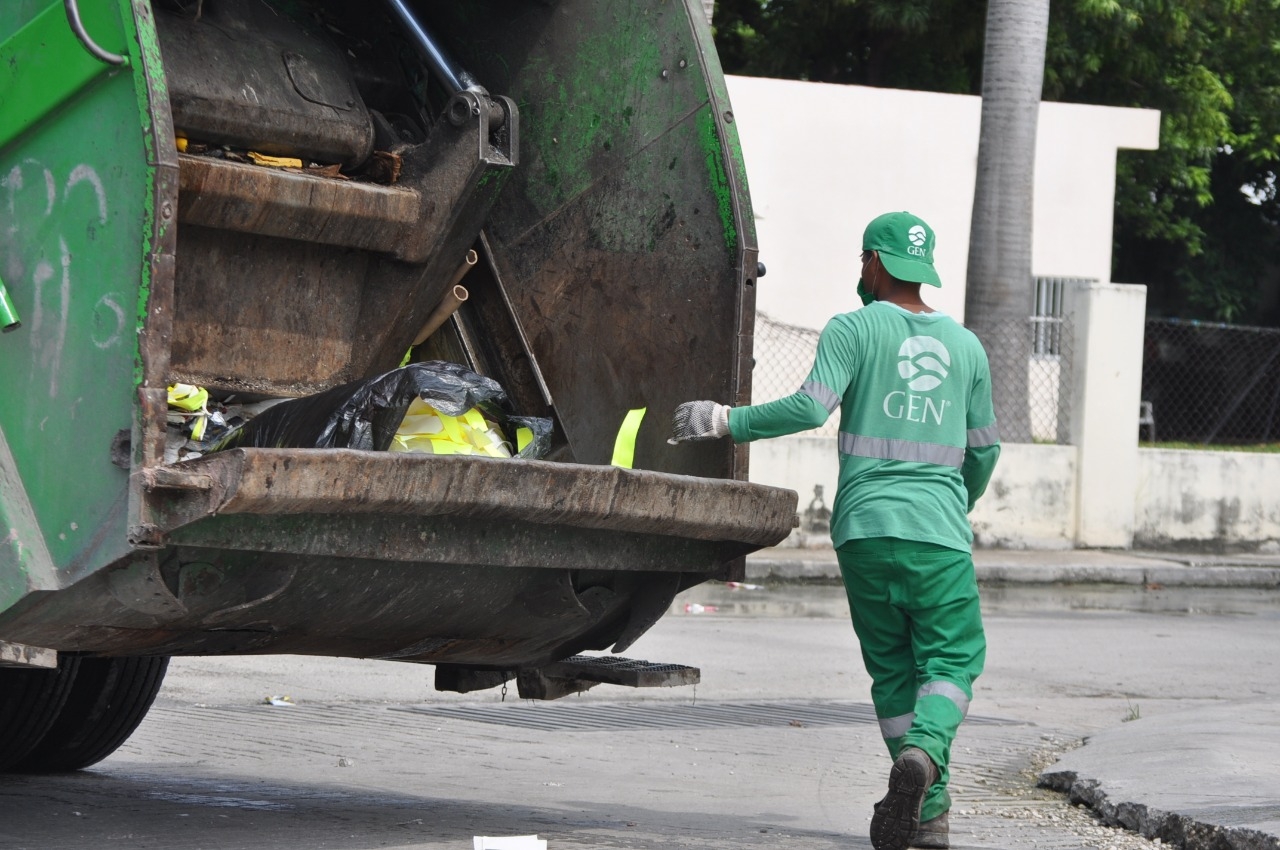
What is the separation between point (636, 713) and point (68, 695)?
259cm

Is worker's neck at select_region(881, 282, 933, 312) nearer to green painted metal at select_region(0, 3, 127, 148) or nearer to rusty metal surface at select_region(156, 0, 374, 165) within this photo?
rusty metal surface at select_region(156, 0, 374, 165)

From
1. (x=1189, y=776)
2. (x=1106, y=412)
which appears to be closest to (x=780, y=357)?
(x=1106, y=412)

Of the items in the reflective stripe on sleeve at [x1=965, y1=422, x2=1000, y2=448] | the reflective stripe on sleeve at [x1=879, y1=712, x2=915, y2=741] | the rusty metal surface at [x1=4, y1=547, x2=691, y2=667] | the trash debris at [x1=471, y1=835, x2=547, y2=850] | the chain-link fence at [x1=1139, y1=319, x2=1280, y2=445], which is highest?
the chain-link fence at [x1=1139, y1=319, x2=1280, y2=445]

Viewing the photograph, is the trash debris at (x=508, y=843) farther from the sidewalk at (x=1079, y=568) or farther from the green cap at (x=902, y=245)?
the sidewalk at (x=1079, y=568)

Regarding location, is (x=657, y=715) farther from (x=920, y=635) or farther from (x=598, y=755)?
(x=920, y=635)

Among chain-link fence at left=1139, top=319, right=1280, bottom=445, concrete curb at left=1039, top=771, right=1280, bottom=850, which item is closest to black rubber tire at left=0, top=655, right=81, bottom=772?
concrete curb at left=1039, top=771, right=1280, bottom=850

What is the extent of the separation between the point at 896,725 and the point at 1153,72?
1978cm

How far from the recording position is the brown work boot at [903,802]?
13.5ft

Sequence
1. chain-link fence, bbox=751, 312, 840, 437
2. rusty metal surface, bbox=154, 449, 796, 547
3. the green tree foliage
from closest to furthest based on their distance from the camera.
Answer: rusty metal surface, bbox=154, 449, 796, 547 → chain-link fence, bbox=751, 312, 840, 437 → the green tree foliage

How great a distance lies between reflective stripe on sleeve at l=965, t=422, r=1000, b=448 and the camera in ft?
15.4

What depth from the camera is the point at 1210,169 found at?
24.7 meters

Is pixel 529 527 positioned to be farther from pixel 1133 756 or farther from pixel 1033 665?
pixel 1033 665

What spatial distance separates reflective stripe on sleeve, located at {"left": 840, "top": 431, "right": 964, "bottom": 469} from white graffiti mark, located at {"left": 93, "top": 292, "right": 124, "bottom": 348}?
188 centimetres

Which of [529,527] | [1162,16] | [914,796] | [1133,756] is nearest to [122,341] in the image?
[529,527]
